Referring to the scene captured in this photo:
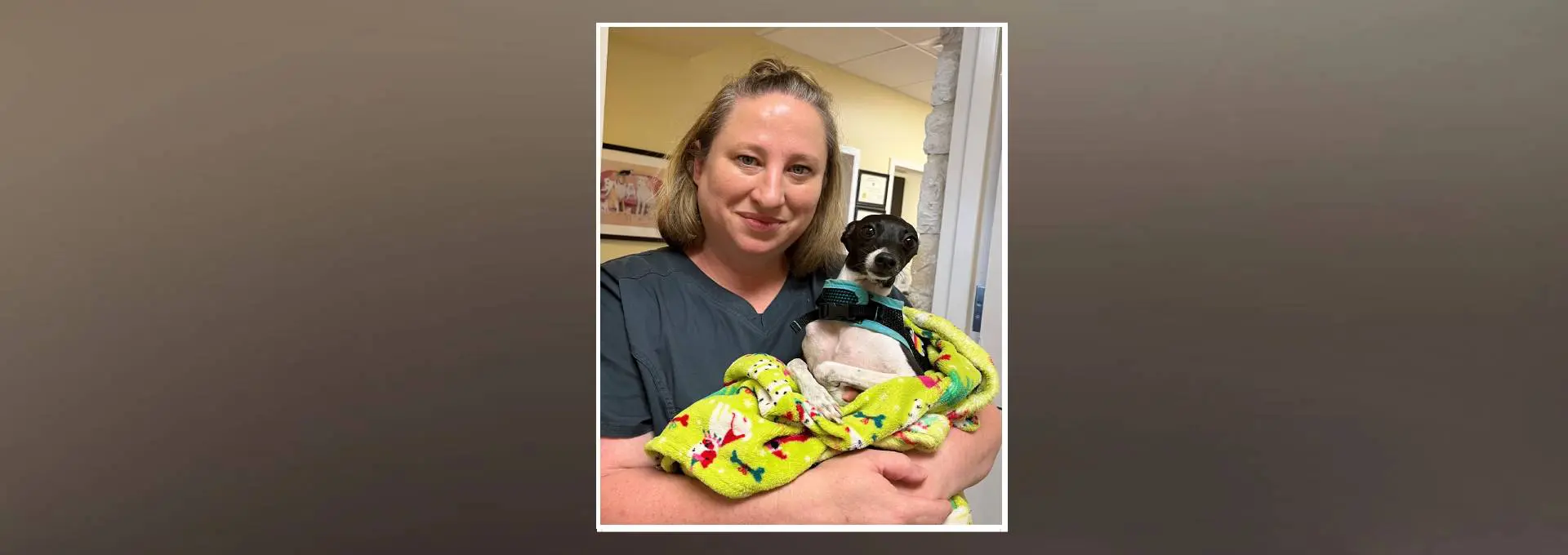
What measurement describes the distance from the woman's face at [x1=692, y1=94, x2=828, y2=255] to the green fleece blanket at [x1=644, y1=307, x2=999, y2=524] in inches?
9.1

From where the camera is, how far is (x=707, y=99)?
1.36 m

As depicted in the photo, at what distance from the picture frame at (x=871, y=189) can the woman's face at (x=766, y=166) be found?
0.20ft

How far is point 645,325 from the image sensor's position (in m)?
1.41

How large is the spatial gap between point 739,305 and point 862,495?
36cm

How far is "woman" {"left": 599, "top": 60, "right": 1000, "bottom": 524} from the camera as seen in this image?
1.36 m

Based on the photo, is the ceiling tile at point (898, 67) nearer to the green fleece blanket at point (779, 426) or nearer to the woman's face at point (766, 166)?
the woman's face at point (766, 166)

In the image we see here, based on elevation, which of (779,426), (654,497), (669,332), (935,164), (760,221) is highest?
(935,164)

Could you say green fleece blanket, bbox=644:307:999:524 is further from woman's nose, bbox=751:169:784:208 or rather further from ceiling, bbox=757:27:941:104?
ceiling, bbox=757:27:941:104

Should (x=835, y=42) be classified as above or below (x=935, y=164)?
above
